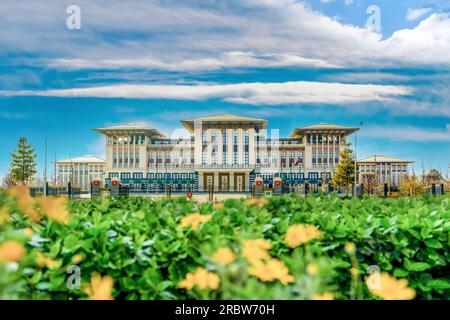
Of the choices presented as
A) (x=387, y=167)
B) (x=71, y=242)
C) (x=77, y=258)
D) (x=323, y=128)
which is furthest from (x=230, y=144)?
(x=77, y=258)

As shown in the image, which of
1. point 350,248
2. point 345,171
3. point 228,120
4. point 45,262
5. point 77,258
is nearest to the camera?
point 350,248

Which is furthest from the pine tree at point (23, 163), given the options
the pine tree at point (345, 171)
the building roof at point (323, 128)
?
the building roof at point (323, 128)

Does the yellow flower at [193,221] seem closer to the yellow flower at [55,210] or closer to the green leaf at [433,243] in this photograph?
the yellow flower at [55,210]

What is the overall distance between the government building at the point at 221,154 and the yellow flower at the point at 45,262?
195 feet

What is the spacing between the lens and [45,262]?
262 cm

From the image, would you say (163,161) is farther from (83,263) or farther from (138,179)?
(83,263)

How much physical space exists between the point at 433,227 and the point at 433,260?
25 centimetres

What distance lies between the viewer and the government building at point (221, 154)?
6328 centimetres

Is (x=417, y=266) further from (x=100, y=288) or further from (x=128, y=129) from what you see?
(x=128, y=129)

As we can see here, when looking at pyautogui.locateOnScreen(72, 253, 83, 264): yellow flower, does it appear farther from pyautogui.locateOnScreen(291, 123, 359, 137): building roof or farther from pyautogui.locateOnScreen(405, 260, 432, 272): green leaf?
pyautogui.locateOnScreen(291, 123, 359, 137): building roof

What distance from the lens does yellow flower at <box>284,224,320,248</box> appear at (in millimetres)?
2719

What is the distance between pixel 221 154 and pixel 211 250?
201 feet
